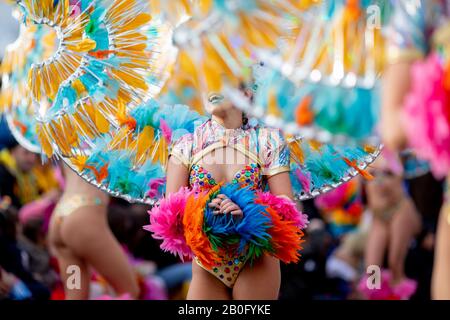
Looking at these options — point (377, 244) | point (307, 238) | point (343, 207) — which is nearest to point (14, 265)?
point (307, 238)

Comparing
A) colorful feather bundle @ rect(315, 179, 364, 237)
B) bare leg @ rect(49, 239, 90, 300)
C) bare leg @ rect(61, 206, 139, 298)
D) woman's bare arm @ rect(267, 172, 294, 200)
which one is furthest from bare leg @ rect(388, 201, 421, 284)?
woman's bare arm @ rect(267, 172, 294, 200)

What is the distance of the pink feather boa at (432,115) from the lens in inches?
104

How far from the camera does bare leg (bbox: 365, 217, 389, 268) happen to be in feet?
21.6

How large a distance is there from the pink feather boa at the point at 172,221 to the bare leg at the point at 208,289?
6.3 inches

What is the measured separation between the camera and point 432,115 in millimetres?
2664

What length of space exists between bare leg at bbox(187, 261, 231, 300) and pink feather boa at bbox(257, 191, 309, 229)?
1.24 feet

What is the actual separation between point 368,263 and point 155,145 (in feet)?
9.22

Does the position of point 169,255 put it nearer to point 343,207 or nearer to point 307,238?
point 307,238

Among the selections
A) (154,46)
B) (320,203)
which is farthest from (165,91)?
(320,203)

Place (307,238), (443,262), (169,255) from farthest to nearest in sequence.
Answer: (169,255) < (307,238) < (443,262)

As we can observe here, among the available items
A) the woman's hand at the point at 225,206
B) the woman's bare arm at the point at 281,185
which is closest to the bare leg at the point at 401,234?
the woman's bare arm at the point at 281,185

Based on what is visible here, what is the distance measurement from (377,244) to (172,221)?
3346 millimetres

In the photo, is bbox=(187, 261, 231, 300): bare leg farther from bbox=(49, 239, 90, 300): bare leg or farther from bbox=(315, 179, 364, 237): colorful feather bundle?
bbox=(315, 179, 364, 237): colorful feather bundle

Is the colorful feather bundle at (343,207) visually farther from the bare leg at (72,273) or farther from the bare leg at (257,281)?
the bare leg at (257,281)
